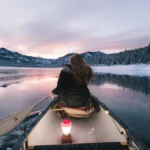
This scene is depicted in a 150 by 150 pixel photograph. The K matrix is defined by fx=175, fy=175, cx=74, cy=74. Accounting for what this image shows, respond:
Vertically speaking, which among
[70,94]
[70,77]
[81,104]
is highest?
[70,77]

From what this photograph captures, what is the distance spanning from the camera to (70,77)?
5.66 m

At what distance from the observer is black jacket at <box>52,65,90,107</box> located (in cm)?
566

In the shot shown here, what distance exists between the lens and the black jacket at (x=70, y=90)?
A: 5.66m

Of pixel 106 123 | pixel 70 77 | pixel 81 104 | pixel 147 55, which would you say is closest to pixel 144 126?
pixel 106 123

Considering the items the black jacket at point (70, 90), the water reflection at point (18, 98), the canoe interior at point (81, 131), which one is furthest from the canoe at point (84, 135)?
the water reflection at point (18, 98)

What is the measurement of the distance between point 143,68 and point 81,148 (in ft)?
298

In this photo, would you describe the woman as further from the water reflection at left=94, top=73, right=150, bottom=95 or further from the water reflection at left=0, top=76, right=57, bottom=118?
the water reflection at left=94, top=73, right=150, bottom=95

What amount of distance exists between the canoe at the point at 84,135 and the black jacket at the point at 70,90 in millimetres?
856

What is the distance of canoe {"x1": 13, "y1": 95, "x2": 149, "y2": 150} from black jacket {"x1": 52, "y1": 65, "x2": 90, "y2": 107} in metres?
0.86

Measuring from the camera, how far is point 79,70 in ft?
18.5

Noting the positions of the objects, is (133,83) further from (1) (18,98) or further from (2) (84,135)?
(2) (84,135)

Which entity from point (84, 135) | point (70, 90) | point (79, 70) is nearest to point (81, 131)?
point (84, 135)

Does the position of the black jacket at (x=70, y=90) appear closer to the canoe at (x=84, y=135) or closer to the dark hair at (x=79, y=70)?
the dark hair at (x=79, y=70)

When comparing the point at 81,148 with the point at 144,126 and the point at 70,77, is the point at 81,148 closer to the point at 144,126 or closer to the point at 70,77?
the point at 70,77
